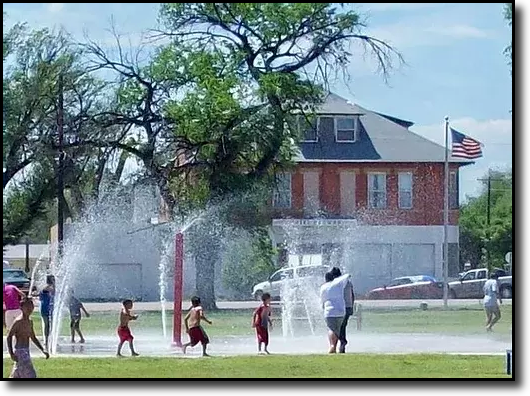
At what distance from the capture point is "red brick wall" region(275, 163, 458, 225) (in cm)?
1049

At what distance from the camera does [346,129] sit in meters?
10.4

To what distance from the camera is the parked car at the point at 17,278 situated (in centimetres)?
909

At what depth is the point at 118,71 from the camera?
33.5ft

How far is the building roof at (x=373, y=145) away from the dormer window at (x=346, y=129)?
5 cm

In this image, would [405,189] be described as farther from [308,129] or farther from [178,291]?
[178,291]

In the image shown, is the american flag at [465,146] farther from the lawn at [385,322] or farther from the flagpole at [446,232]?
the lawn at [385,322]

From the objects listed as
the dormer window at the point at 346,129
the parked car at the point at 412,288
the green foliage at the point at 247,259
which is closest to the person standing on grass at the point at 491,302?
the parked car at the point at 412,288

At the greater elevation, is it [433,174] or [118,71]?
[118,71]

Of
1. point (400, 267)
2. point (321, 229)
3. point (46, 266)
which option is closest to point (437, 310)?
point (400, 267)

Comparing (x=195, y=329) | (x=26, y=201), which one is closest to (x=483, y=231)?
(x=195, y=329)

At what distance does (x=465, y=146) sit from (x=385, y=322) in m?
1.83

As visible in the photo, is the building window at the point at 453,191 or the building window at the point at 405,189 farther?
the building window at the point at 405,189
